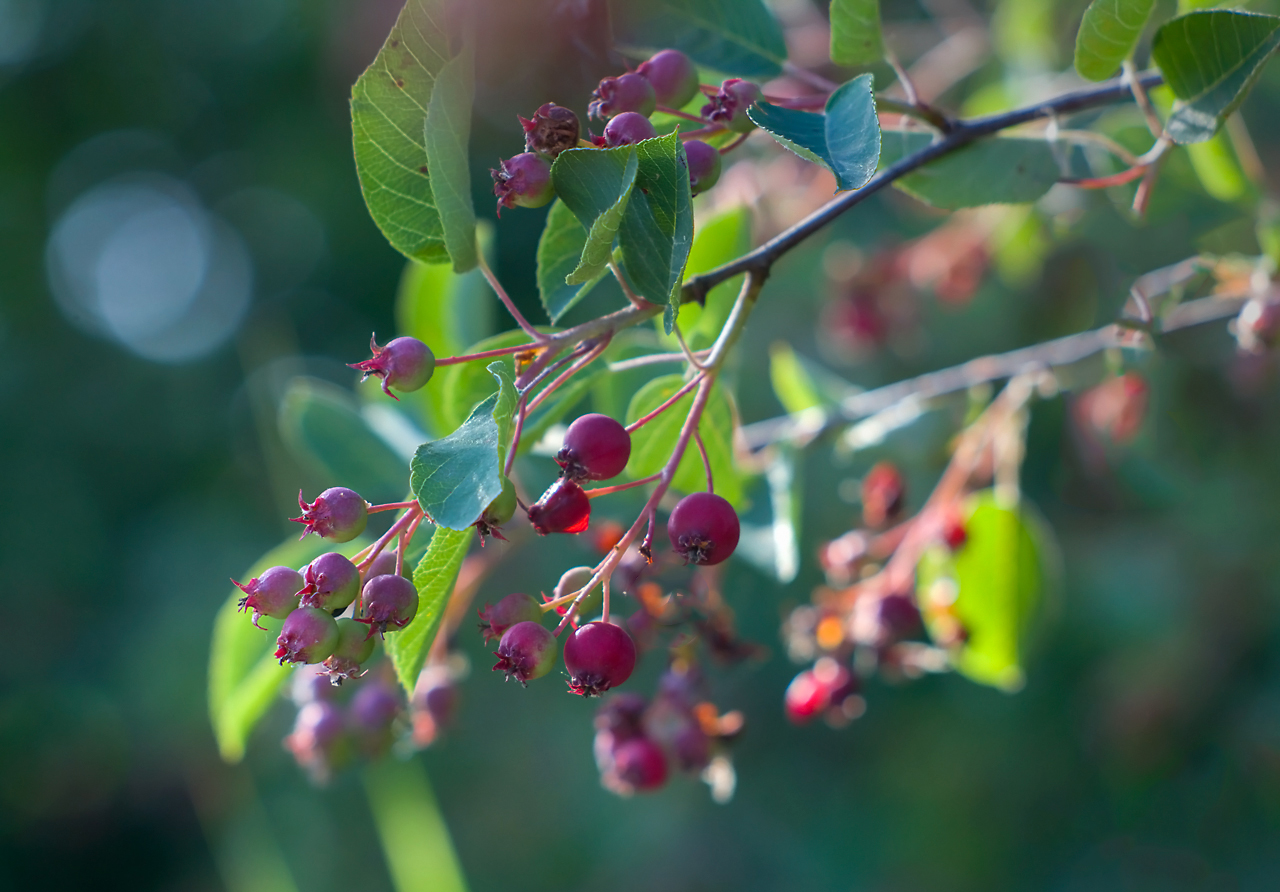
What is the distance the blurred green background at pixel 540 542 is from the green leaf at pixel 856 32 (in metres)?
0.14

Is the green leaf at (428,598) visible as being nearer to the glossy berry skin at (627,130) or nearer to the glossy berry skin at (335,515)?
the glossy berry skin at (335,515)

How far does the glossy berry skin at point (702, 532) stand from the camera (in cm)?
55

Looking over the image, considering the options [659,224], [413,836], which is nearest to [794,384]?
[659,224]

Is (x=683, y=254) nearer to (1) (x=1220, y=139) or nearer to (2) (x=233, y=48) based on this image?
(1) (x=1220, y=139)

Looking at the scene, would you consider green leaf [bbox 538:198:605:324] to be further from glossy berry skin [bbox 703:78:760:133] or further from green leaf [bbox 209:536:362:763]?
green leaf [bbox 209:536:362:763]

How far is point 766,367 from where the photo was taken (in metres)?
1.83

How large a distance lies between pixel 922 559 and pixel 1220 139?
593mm

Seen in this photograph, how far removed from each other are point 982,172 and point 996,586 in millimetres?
540

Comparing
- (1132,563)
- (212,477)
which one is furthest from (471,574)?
(212,477)

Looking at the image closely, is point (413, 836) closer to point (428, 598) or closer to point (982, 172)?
point (428, 598)

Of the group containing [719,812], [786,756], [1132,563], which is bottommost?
[719,812]

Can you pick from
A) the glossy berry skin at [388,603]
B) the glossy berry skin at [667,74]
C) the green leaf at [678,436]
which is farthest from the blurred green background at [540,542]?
the glossy berry skin at [388,603]

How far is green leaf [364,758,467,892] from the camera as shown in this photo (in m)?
1.56

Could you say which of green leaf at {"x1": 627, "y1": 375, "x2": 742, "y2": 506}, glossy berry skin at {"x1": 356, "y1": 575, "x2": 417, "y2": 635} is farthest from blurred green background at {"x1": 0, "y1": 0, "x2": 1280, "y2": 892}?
glossy berry skin at {"x1": 356, "y1": 575, "x2": 417, "y2": 635}
